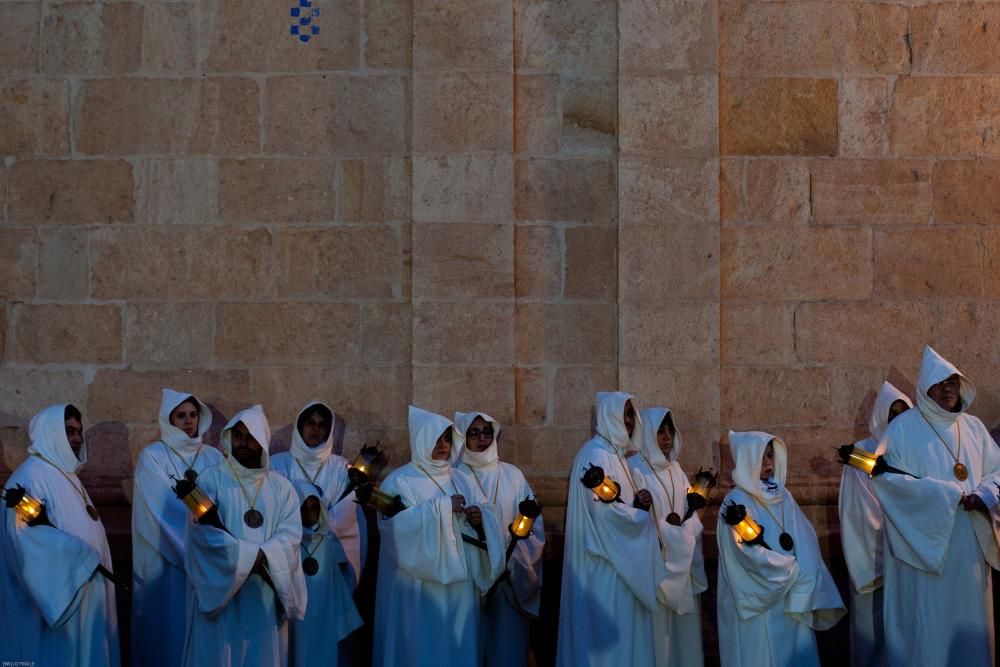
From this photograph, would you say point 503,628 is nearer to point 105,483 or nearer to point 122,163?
point 105,483

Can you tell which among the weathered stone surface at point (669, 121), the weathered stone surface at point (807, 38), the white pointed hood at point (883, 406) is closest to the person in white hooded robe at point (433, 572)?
the weathered stone surface at point (669, 121)

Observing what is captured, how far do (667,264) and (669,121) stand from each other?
1.08 meters

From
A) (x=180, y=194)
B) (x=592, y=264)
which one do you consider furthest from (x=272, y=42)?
(x=592, y=264)

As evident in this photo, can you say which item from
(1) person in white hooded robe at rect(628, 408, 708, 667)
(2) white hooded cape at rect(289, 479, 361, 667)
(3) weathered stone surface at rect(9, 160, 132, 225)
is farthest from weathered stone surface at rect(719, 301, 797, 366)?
(3) weathered stone surface at rect(9, 160, 132, 225)

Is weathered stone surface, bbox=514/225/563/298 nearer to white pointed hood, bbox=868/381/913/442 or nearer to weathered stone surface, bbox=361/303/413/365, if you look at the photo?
weathered stone surface, bbox=361/303/413/365

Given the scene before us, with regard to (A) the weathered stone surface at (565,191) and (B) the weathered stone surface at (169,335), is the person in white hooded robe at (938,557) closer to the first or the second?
(A) the weathered stone surface at (565,191)

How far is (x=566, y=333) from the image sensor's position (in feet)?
36.4

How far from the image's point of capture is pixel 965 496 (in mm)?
9562

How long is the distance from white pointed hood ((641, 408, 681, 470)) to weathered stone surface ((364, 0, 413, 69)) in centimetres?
343

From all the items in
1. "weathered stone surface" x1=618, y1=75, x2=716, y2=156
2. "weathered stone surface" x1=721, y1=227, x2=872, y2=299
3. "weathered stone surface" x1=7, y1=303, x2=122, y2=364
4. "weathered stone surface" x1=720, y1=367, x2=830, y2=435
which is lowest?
"weathered stone surface" x1=720, y1=367, x2=830, y2=435

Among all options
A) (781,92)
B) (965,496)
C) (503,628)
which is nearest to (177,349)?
(503,628)

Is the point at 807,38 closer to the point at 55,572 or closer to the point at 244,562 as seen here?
the point at 244,562

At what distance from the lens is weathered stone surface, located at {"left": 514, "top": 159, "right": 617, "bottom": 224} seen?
11.2 meters

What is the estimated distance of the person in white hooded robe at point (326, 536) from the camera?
375 inches
